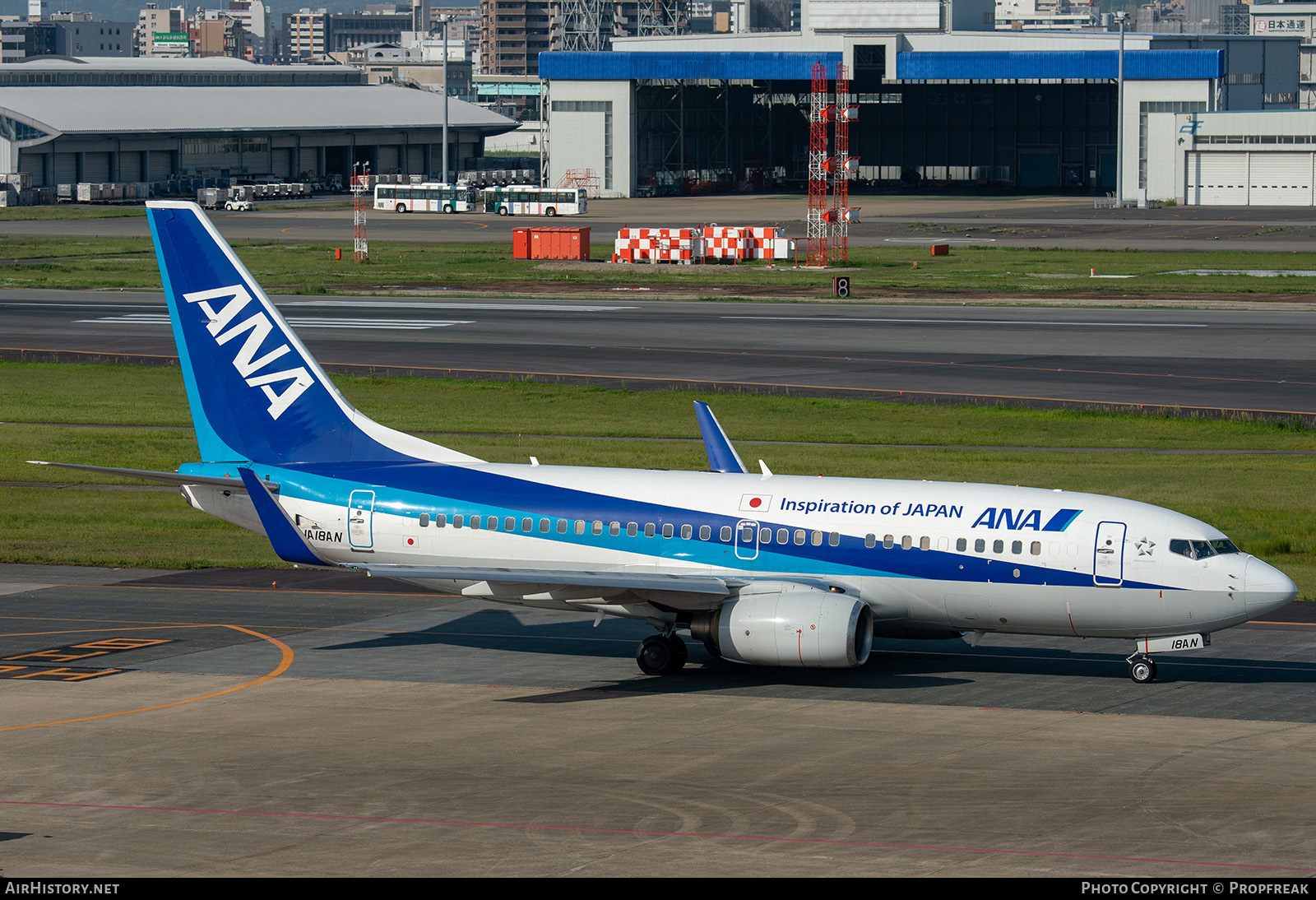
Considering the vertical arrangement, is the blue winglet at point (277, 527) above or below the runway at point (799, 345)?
below

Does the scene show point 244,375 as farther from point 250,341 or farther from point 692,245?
point 692,245

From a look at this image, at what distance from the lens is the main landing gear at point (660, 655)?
34750 mm

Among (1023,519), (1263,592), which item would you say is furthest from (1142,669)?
(1023,519)

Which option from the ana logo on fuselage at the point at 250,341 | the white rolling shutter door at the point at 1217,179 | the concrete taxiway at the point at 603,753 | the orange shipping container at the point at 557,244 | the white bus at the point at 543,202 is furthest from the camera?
the white rolling shutter door at the point at 1217,179

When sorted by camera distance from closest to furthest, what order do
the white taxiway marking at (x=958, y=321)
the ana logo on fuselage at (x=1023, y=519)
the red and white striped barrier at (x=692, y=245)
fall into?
the ana logo on fuselage at (x=1023, y=519) → the white taxiway marking at (x=958, y=321) → the red and white striped barrier at (x=692, y=245)

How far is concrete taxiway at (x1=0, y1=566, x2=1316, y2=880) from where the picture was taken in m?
23.2

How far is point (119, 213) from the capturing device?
196 meters

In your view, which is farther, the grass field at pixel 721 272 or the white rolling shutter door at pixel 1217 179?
the white rolling shutter door at pixel 1217 179

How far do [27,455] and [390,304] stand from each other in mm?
48874

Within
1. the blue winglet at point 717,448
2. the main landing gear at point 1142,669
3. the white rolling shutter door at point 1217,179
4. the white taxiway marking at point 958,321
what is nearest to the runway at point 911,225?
the white rolling shutter door at point 1217,179

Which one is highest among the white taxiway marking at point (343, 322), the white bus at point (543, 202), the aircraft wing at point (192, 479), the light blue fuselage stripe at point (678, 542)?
the white bus at point (543, 202)

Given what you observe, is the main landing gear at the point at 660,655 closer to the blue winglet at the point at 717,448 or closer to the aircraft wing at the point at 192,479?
the blue winglet at the point at 717,448

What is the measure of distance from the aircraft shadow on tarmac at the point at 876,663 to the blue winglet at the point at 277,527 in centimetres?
300

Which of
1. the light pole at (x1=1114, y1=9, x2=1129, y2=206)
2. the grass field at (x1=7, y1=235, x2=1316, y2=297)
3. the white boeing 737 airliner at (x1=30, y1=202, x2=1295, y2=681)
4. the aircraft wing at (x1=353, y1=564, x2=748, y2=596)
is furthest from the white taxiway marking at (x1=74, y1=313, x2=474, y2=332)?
the light pole at (x1=1114, y1=9, x2=1129, y2=206)
